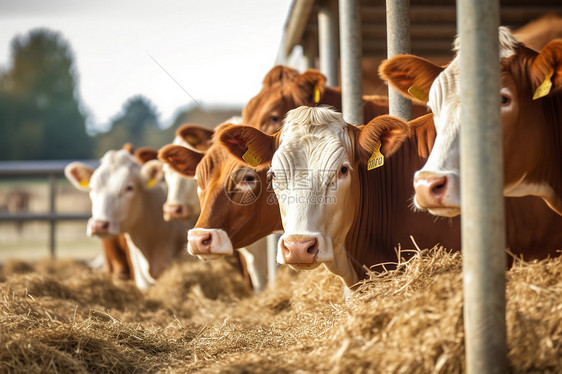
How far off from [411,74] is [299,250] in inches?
49.4

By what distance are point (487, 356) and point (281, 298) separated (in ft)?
9.77

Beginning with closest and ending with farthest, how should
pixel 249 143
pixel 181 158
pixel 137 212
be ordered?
pixel 249 143 < pixel 181 158 < pixel 137 212

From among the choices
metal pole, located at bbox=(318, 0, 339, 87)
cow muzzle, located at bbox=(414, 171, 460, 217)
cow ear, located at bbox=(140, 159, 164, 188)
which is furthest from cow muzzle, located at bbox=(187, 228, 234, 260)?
cow ear, located at bbox=(140, 159, 164, 188)

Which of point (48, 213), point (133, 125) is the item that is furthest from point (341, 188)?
point (133, 125)

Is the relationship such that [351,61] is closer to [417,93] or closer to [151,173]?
[417,93]

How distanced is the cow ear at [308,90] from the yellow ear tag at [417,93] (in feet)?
4.99

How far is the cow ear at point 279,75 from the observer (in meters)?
5.54

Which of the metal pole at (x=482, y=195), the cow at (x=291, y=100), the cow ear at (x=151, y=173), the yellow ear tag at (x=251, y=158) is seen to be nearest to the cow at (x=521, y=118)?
the metal pole at (x=482, y=195)

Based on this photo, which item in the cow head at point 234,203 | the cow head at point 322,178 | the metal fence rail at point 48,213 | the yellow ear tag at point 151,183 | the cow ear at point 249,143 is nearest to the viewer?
the cow head at point 322,178

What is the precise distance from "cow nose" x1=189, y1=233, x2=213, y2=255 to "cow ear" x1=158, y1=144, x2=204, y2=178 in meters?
1.03

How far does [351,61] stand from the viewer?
485 cm

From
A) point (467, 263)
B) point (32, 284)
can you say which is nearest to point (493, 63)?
point (467, 263)

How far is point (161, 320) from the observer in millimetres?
5027

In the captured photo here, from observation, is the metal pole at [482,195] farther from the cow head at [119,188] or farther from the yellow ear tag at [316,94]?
the cow head at [119,188]
